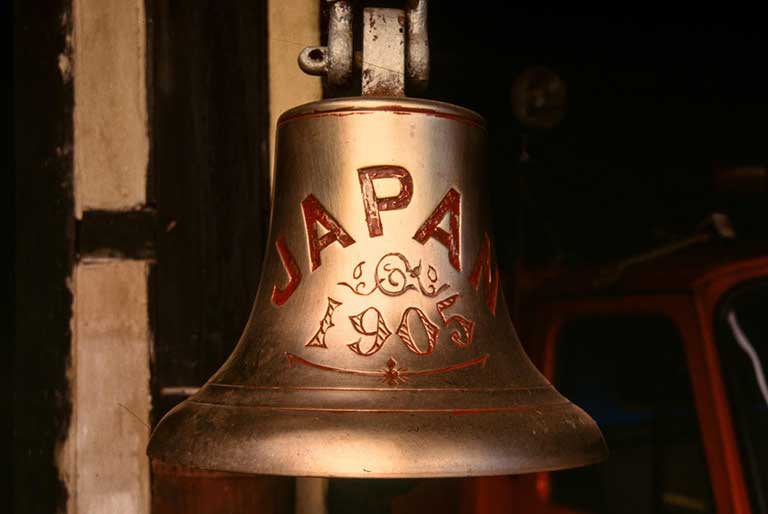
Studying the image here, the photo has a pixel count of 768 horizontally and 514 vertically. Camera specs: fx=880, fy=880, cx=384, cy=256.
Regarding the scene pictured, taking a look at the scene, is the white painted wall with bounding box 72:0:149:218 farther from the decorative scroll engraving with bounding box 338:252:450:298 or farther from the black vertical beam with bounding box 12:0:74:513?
the decorative scroll engraving with bounding box 338:252:450:298

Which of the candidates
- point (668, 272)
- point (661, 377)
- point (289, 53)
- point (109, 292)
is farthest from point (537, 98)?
point (109, 292)

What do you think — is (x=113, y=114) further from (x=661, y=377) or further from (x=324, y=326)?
(x=661, y=377)

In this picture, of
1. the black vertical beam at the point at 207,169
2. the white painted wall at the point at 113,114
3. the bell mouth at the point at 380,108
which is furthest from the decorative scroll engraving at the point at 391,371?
the white painted wall at the point at 113,114

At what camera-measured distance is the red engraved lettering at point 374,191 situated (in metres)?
0.94

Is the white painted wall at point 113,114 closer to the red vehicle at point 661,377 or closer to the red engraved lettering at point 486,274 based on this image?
the red engraved lettering at point 486,274

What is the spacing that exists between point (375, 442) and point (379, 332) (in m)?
0.15

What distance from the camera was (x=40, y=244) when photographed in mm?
1380

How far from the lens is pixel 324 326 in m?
0.93

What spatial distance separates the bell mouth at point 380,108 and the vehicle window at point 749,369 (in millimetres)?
904

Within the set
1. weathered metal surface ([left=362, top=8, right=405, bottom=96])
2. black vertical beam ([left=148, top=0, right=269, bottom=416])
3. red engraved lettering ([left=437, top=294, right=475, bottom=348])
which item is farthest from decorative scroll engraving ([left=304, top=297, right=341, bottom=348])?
black vertical beam ([left=148, top=0, right=269, bottom=416])

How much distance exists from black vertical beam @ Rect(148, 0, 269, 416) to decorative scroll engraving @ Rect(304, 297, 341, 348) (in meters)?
0.46

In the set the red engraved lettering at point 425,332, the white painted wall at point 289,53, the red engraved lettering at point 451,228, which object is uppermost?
the white painted wall at point 289,53

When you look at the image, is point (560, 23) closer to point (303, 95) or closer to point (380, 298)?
point (303, 95)

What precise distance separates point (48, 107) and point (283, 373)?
0.73 meters
